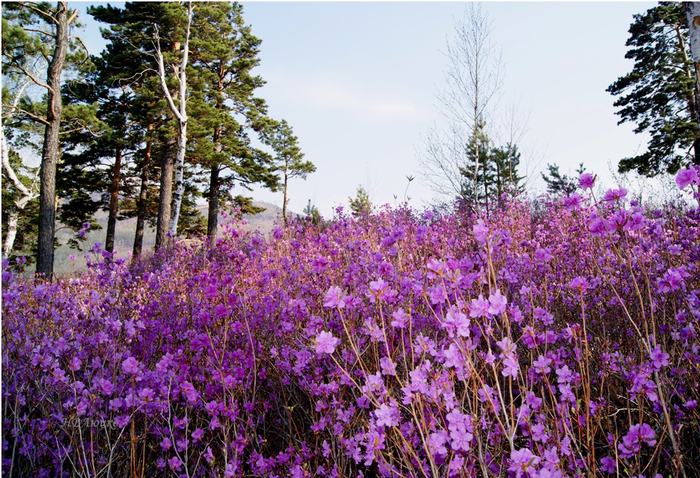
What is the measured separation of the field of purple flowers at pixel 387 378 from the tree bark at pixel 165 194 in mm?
9339

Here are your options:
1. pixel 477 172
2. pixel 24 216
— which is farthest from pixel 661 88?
pixel 24 216

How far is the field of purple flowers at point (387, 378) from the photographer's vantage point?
4.73 feet

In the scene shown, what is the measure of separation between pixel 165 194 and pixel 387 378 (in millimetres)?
12726

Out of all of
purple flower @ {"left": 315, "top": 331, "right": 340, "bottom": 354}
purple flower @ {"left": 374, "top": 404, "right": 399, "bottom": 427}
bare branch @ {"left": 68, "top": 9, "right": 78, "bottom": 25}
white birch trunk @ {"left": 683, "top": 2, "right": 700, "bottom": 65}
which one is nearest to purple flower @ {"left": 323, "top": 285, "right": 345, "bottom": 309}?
purple flower @ {"left": 315, "top": 331, "right": 340, "bottom": 354}

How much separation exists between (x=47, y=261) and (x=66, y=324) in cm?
763

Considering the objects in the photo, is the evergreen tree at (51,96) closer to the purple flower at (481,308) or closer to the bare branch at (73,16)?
the bare branch at (73,16)

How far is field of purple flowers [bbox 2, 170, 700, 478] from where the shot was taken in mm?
1440

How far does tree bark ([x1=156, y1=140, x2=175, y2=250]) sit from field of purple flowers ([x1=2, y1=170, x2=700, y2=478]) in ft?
30.6

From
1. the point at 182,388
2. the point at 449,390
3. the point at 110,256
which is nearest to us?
the point at 449,390

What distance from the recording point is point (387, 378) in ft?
6.15

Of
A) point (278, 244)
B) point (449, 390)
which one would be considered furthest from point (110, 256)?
point (449, 390)

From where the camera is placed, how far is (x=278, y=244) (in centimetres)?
665

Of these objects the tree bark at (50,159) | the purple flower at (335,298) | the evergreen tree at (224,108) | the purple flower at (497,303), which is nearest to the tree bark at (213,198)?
the evergreen tree at (224,108)

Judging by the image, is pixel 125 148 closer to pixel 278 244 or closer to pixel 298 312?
pixel 278 244
